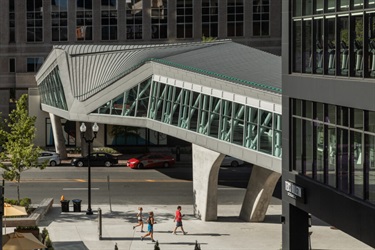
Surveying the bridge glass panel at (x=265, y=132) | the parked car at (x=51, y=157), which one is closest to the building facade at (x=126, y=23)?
the parked car at (x=51, y=157)

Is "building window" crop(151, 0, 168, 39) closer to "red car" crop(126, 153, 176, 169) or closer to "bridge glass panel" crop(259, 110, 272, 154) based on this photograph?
"red car" crop(126, 153, 176, 169)

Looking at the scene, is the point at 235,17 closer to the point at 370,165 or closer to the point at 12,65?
the point at 12,65

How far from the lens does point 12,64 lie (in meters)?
89.3

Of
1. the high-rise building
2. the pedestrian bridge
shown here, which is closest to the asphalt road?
the pedestrian bridge

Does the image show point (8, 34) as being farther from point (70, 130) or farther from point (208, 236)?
point (208, 236)

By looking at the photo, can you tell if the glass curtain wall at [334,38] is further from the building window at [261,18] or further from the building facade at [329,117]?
the building window at [261,18]

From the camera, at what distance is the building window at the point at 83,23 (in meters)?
87.7

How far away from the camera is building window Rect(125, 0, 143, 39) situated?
87125 mm

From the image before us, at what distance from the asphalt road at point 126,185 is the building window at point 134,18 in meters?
19.6

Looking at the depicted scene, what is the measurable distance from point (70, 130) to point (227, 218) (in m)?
36.8

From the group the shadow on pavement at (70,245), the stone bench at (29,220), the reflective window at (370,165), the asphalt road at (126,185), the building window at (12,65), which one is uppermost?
the reflective window at (370,165)

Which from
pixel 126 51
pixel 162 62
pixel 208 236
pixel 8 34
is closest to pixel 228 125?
pixel 208 236

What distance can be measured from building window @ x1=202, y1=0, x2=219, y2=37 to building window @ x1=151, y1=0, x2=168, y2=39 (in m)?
3.30

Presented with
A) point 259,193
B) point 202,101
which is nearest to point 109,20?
point 202,101
